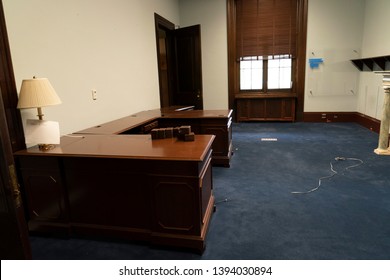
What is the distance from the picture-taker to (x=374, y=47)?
5.55m

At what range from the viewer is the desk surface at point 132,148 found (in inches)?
74.9

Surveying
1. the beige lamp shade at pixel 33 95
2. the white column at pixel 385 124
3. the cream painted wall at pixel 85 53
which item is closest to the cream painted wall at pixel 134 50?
the cream painted wall at pixel 85 53

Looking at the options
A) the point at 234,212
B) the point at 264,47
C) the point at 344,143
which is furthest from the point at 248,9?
the point at 234,212

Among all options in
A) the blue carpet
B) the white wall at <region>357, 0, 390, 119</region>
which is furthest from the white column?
the white wall at <region>357, 0, 390, 119</region>

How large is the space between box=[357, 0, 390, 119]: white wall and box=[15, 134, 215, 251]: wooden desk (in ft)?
15.3

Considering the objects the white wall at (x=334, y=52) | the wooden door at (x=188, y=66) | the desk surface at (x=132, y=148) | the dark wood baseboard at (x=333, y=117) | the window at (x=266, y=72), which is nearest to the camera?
the desk surface at (x=132, y=148)

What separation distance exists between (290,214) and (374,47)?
482 centimetres

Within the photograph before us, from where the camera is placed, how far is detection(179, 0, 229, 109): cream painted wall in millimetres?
6680

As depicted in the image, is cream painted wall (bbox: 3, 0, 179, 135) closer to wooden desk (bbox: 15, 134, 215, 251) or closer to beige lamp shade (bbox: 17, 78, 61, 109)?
beige lamp shade (bbox: 17, 78, 61, 109)

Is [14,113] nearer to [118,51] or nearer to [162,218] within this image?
[162,218]

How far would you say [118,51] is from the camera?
12.5 feet

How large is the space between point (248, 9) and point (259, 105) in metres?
2.25

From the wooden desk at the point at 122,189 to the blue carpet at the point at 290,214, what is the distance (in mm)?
129

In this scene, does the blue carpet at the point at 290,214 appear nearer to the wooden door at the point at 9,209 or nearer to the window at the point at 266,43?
the wooden door at the point at 9,209
